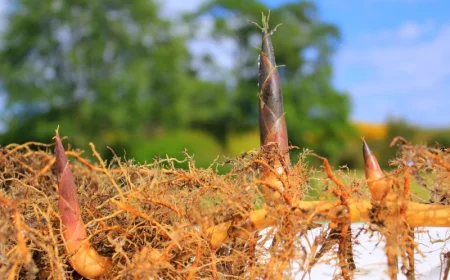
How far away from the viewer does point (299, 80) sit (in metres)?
16.6

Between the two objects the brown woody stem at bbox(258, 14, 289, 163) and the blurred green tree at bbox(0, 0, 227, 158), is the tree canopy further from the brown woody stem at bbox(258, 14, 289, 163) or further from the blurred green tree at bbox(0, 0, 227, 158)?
the brown woody stem at bbox(258, 14, 289, 163)

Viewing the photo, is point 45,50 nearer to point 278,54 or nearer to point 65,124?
point 65,124

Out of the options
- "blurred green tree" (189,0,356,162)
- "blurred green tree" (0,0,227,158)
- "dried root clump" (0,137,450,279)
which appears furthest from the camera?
"blurred green tree" (189,0,356,162)

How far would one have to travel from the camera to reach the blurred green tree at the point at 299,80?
53.9ft

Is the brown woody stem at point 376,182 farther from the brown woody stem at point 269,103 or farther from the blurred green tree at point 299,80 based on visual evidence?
the blurred green tree at point 299,80

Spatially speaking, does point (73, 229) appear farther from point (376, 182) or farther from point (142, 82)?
point (142, 82)

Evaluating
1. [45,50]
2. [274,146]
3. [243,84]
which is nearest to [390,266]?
[274,146]

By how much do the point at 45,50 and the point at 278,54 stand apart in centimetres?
734

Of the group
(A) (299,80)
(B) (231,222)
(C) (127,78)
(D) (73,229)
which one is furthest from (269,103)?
(A) (299,80)

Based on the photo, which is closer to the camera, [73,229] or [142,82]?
[73,229]

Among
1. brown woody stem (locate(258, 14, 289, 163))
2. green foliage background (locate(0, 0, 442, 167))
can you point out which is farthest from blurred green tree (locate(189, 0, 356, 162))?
brown woody stem (locate(258, 14, 289, 163))

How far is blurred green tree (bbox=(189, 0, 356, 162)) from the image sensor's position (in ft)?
53.9

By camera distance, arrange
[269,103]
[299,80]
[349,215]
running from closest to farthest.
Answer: [349,215]
[269,103]
[299,80]

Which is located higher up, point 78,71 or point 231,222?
point 78,71
